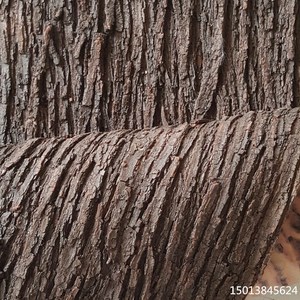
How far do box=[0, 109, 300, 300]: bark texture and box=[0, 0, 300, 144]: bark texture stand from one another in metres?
0.13

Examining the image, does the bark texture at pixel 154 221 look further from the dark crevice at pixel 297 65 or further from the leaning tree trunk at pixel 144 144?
the dark crevice at pixel 297 65

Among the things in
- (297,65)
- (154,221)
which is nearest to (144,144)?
(154,221)

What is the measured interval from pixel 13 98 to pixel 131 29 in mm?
261

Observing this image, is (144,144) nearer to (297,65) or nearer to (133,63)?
(133,63)

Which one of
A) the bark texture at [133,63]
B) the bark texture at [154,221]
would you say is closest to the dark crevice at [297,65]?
the bark texture at [133,63]

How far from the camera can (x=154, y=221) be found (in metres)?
0.94

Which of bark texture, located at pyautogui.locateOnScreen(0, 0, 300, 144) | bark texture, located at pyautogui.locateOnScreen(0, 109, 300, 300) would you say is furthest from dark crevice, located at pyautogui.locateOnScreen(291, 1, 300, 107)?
bark texture, located at pyautogui.locateOnScreen(0, 109, 300, 300)

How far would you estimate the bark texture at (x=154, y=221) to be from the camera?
0.95 meters

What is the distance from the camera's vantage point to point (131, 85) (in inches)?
43.0

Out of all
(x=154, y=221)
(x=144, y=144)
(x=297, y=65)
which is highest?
(x=297, y=65)

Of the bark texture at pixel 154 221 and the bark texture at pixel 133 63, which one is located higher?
the bark texture at pixel 133 63

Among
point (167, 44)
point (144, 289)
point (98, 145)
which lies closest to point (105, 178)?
point (98, 145)

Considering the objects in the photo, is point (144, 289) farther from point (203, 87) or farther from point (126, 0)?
point (126, 0)

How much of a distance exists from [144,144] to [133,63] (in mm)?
180
